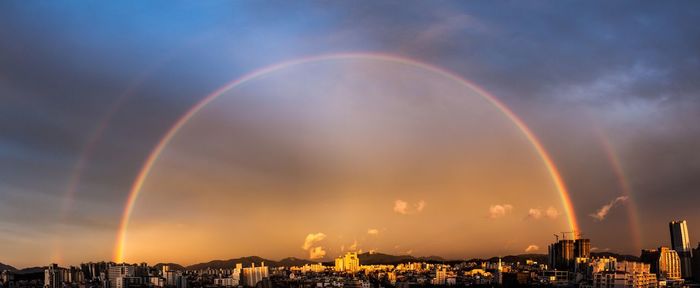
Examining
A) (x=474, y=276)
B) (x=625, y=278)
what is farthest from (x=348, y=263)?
(x=625, y=278)

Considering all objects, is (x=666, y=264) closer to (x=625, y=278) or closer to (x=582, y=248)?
(x=582, y=248)

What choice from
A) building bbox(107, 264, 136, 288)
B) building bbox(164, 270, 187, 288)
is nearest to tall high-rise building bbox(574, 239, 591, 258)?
building bbox(164, 270, 187, 288)

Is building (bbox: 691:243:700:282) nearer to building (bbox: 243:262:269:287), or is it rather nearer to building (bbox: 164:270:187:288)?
building (bbox: 243:262:269:287)

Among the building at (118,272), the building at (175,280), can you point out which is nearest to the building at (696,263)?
the building at (175,280)

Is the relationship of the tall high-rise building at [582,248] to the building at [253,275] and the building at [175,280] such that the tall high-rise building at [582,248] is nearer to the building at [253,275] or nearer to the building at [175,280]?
the building at [253,275]

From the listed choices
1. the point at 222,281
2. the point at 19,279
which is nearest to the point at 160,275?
the point at 222,281

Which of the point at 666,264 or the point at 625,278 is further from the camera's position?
the point at 666,264
